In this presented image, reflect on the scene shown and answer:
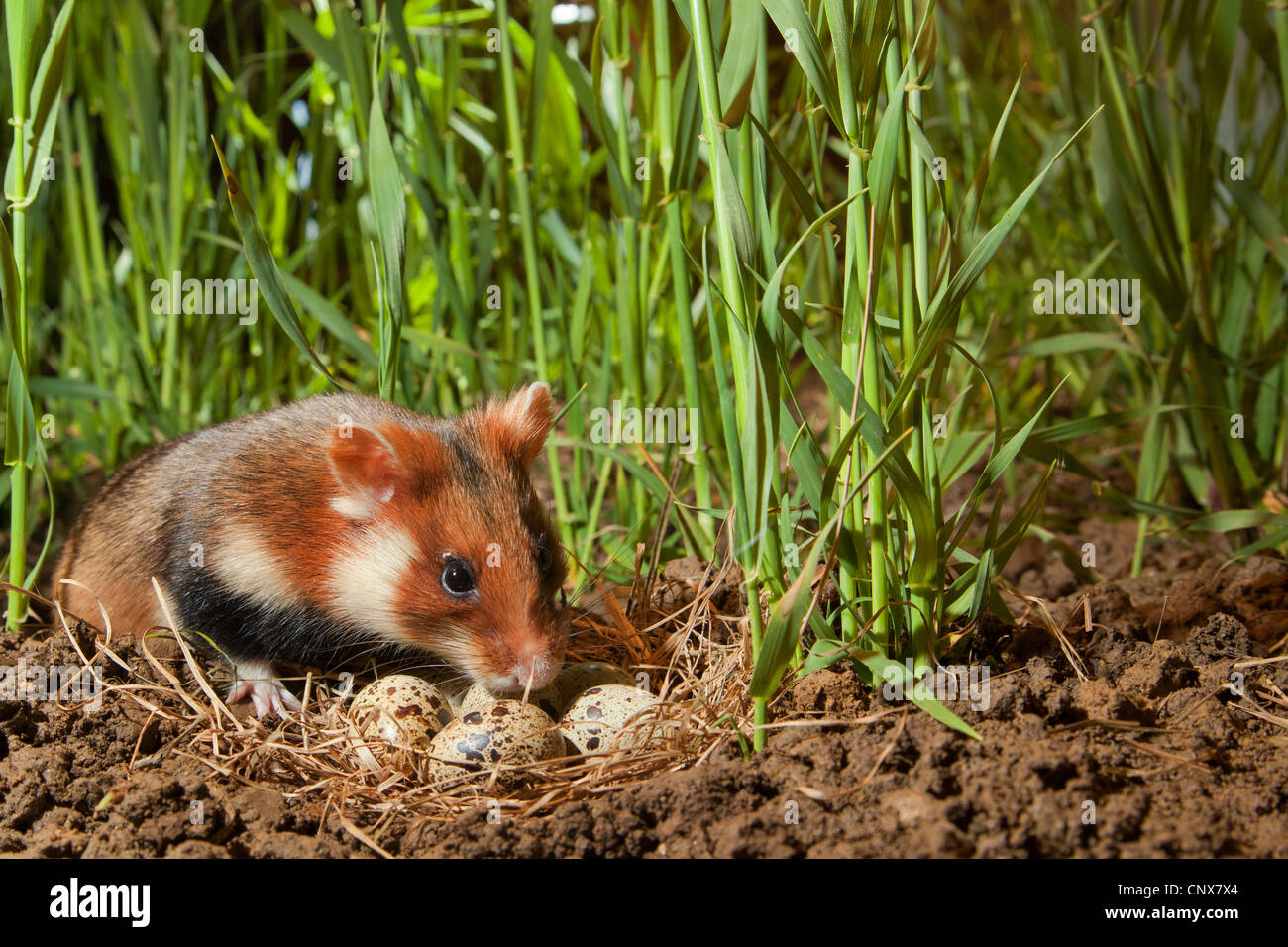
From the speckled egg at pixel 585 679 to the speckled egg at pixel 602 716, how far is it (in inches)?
5.3

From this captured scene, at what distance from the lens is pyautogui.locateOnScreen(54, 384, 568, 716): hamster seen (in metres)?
2.35

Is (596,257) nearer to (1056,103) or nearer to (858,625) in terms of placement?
(858,625)

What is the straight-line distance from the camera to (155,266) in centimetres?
395

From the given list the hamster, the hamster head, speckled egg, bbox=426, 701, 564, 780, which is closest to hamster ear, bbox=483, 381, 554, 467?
the hamster

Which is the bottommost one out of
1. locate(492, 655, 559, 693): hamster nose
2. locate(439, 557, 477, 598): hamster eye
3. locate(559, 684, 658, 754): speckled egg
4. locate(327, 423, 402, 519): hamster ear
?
locate(559, 684, 658, 754): speckled egg

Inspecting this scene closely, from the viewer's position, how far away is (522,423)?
2.64 metres

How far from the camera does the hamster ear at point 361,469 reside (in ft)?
7.59

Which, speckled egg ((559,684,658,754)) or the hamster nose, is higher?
the hamster nose

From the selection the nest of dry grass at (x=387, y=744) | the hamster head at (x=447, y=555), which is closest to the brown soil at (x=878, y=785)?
the nest of dry grass at (x=387, y=744)

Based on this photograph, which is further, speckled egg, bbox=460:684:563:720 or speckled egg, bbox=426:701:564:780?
speckled egg, bbox=460:684:563:720

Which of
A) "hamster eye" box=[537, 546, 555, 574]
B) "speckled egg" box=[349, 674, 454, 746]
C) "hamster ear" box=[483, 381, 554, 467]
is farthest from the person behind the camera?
"hamster ear" box=[483, 381, 554, 467]

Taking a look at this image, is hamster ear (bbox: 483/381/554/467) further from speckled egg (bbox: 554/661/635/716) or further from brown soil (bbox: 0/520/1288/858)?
brown soil (bbox: 0/520/1288/858)

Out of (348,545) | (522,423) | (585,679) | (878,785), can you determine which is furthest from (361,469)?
(878,785)

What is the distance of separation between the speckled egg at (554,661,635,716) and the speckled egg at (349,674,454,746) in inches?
10.8
